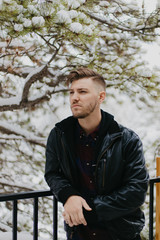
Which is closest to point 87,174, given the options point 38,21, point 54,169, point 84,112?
point 54,169

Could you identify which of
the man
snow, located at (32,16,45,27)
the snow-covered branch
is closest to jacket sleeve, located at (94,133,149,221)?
the man

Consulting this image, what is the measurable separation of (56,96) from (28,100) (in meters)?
0.63

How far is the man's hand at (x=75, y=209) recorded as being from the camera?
3.71 feet

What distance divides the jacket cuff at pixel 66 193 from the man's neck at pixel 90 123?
243 millimetres

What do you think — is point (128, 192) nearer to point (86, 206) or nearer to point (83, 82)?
point (86, 206)

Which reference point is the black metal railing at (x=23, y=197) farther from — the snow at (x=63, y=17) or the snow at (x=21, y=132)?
the snow at (x=21, y=132)

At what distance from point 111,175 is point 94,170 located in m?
0.07

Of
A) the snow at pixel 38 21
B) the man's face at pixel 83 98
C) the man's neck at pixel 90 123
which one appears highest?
the snow at pixel 38 21

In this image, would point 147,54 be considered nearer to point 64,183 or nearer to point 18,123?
point 18,123

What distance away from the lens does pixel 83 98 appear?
1.22 meters

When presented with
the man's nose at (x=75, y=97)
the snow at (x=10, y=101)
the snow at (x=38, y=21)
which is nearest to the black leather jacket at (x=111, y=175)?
the man's nose at (x=75, y=97)

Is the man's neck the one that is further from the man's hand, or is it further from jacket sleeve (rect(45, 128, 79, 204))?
the man's hand

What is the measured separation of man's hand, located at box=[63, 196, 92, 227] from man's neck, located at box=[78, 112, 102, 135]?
28 cm

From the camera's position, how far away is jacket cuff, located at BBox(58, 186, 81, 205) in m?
1.18
